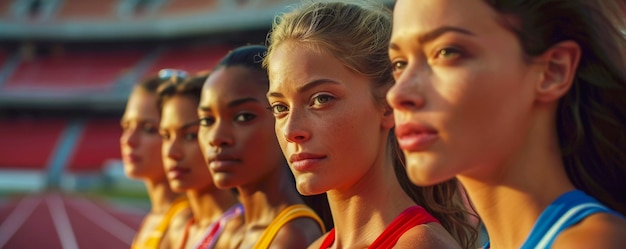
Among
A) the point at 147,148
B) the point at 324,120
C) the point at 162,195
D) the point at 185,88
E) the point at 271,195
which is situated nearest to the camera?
the point at 324,120

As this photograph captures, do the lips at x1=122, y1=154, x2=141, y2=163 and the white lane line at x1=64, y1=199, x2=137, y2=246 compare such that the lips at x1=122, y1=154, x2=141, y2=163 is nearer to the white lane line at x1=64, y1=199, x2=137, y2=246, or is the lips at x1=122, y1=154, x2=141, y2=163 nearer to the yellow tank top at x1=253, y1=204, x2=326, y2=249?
the yellow tank top at x1=253, y1=204, x2=326, y2=249

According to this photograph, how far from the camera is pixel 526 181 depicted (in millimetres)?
1672

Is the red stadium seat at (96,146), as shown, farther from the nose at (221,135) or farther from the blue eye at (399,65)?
the blue eye at (399,65)

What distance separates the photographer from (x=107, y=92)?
28.0m

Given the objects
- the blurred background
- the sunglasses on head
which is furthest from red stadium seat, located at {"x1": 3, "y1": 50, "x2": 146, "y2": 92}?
the sunglasses on head

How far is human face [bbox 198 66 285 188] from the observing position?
322cm

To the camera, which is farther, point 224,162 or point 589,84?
point 224,162

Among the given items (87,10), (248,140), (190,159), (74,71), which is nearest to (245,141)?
(248,140)

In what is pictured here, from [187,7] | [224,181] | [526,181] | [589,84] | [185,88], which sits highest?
[187,7]

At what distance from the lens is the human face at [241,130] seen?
3221mm

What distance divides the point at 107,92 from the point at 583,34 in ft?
89.9

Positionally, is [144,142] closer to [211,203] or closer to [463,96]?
[211,203]

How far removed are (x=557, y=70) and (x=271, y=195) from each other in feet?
6.07

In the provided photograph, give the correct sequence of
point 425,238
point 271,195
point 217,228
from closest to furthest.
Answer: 1. point 425,238
2. point 271,195
3. point 217,228
